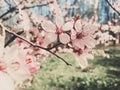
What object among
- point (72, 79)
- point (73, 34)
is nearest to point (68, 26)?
point (73, 34)

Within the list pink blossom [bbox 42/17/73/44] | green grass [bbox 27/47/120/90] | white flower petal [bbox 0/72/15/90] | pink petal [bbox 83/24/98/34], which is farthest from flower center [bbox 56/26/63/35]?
green grass [bbox 27/47/120/90]

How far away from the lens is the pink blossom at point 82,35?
66.1 inches

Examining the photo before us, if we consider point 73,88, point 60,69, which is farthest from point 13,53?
point 60,69

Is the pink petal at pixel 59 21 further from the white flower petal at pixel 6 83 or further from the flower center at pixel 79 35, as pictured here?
the white flower petal at pixel 6 83

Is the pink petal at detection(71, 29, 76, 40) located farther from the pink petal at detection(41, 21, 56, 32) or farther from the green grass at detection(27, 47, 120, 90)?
the green grass at detection(27, 47, 120, 90)

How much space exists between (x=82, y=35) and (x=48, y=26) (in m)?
0.17

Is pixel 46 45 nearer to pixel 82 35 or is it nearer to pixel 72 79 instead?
pixel 82 35

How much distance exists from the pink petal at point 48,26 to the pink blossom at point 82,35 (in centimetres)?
9

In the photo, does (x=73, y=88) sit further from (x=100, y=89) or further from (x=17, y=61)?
(x=17, y=61)

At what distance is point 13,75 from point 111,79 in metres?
9.80

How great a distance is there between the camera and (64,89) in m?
10.0

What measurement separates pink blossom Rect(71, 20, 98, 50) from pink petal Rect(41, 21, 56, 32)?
0.09m

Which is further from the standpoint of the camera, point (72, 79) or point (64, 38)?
point (72, 79)

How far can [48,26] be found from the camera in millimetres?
1655
